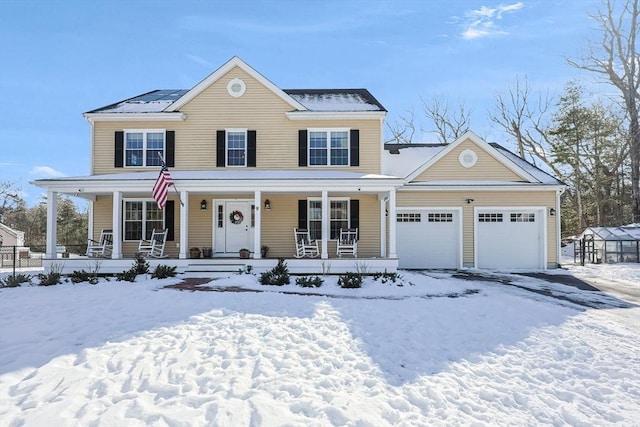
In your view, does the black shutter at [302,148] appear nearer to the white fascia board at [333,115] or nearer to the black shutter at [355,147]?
the white fascia board at [333,115]

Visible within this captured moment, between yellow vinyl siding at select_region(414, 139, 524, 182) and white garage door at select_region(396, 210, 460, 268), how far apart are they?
1.36 meters

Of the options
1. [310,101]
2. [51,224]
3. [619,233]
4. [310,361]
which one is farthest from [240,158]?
[619,233]

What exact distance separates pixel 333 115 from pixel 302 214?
372cm

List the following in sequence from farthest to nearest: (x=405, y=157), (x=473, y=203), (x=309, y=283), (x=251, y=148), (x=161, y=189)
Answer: (x=405, y=157), (x=473, y=203), (x=251, y=148), (x=161, y=189), (x=309, y=283)

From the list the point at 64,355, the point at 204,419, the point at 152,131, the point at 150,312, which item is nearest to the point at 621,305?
the point at 204,419

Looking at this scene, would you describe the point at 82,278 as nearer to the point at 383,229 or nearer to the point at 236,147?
the point at 236,147

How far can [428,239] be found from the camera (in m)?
14.6

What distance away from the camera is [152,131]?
13930mm

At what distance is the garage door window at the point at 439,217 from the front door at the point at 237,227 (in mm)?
6744

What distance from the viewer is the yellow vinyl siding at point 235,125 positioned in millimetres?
13867

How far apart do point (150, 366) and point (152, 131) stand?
11.3m

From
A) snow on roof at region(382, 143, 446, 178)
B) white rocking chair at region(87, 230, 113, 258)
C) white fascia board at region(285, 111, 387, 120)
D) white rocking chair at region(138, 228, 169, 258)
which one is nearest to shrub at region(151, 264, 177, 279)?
white rocking chair at region(138, 228, 169, 258)

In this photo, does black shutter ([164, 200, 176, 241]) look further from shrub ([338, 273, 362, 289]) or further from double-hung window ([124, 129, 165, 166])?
shrub ([338, 273, 362, 289])

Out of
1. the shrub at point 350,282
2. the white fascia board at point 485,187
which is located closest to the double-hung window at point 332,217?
the white fascia board at point 485,187
